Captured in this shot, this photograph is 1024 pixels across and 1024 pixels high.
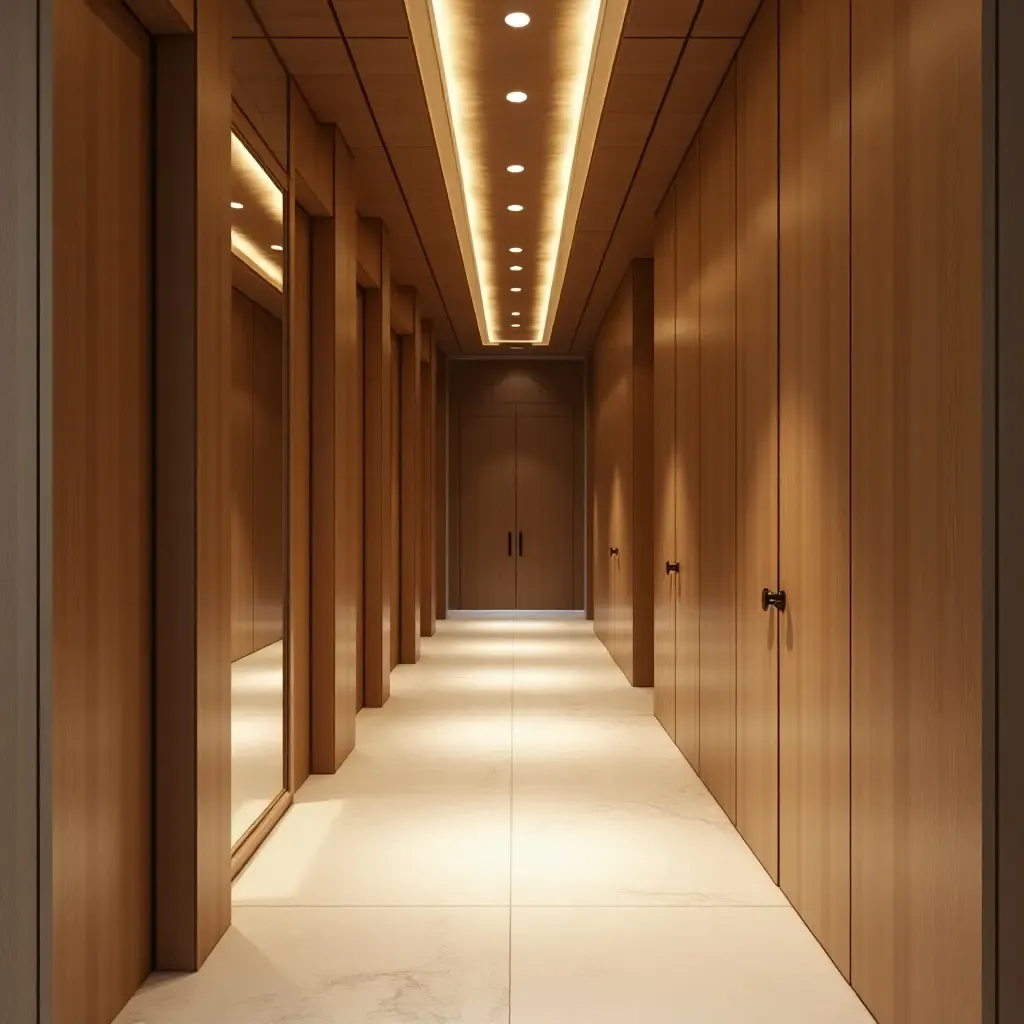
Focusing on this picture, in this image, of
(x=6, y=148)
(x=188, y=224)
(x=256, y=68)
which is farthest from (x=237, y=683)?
(x=6, y=148)

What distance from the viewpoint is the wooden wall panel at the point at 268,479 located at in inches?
178

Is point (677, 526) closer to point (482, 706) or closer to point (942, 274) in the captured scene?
point (482, 706)

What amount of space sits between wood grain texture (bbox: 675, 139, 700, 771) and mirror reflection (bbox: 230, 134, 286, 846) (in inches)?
85.4

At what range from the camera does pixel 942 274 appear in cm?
253

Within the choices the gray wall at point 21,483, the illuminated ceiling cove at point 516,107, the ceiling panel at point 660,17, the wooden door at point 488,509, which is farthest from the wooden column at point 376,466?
the wooden door at point 488,509

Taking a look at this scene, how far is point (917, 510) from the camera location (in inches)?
105

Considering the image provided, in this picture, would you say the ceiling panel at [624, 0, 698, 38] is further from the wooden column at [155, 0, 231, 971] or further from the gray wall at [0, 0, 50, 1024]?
the gray wall at [0, 0, 50, 1024]

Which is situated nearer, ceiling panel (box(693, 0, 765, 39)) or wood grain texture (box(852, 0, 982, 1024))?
wood grain texture (box(852, 0, 982, 1024))

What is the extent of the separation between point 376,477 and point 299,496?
2.04m

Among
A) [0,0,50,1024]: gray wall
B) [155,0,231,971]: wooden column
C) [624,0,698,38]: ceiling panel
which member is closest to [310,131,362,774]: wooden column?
[624,0,698,38]: ceiling panel

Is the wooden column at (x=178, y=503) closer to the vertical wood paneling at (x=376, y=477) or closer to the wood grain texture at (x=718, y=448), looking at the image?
the wood grain texture at (x=718, y=448)

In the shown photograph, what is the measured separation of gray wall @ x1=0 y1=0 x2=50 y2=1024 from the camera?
1821mm

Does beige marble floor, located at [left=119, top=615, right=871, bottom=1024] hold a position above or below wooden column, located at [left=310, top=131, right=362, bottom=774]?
below

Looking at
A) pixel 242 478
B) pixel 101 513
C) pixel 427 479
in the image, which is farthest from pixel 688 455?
pixel 427 479
